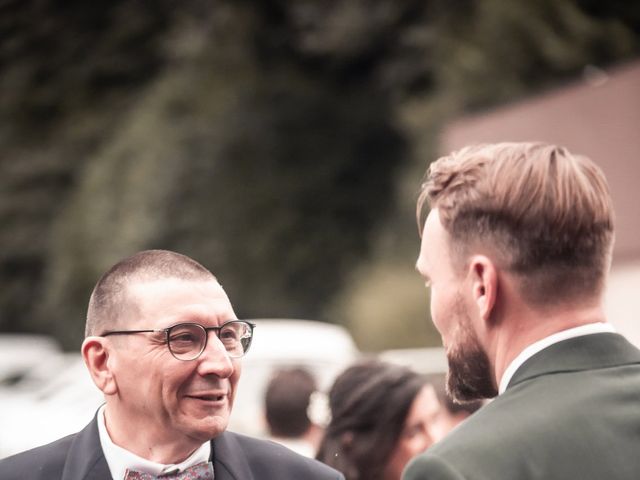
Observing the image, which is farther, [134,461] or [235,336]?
[235,336]

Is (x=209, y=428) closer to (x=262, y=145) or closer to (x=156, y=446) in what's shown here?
(x=156, y=446)

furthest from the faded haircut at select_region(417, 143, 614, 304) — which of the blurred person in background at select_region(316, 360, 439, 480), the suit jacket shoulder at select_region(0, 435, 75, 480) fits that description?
the blurred person in background at select_region(316, 360, 439, 480)

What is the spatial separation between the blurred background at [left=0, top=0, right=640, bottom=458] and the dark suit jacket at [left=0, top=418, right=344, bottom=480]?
19088mm

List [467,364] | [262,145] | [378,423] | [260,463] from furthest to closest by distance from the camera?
1. [262,145]
2. [378,423]
3. [260,463]
4. [467,364]

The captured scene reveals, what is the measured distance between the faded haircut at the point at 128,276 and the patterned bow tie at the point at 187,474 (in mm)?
466

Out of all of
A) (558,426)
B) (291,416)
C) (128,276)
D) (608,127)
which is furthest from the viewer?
(608,127)

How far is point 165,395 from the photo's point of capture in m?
3.27

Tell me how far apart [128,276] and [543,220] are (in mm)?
1413

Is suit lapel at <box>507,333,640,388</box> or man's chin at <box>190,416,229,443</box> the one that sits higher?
suit lapel at <box>507,333,640,388</box>

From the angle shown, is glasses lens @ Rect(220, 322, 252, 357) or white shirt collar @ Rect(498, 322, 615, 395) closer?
white shirt collar @ Rect(498, 322, 615, 395)

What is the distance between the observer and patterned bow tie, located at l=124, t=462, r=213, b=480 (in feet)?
10.5

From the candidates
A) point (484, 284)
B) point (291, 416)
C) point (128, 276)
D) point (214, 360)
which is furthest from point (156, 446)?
point (291, 416)

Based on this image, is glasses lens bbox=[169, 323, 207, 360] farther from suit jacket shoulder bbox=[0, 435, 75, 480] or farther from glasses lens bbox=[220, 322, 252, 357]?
suit jacket shoulder bbox=[0, 435, 75, 480]

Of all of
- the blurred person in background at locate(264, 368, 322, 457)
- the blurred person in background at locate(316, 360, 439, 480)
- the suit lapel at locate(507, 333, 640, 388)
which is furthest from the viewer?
the blurred person in background at locate(264, 368, 322, 457)
